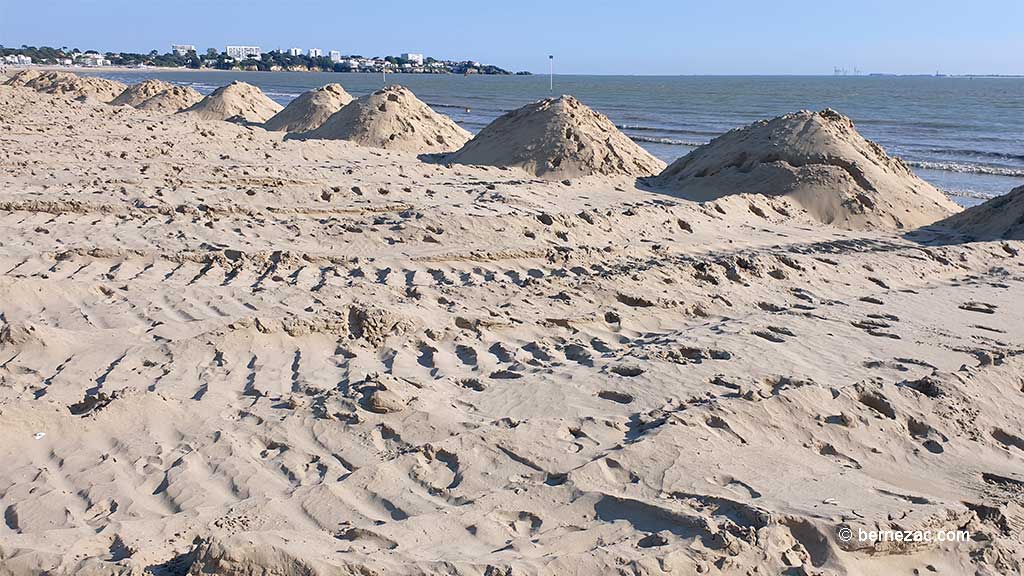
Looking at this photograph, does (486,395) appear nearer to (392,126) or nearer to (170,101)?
(392,126)

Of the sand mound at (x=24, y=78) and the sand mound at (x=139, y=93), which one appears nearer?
the sand mound at (x=139, y=93)

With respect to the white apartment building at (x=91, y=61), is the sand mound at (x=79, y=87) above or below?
below

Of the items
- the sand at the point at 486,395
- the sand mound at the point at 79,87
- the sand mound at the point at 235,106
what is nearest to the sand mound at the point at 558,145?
the sand at the point at 486,395

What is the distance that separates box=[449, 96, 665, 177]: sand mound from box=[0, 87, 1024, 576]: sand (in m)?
5.17

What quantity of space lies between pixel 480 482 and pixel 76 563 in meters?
1.50

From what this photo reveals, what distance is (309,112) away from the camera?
68.8ft

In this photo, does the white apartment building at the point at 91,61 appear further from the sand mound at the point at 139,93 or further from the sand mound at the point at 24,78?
the sand mound at the point at 139,93

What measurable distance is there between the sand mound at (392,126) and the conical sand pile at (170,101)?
9.64 m

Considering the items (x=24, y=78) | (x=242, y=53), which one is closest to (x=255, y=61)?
(x=242, y=53)

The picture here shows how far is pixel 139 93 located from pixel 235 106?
7.04 m

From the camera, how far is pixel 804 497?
3465 millimetres

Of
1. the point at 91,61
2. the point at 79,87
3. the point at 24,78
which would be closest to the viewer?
the point at 79,87

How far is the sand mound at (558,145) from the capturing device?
1384cm

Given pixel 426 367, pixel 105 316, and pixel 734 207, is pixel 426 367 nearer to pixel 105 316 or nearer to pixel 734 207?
pixel 105 316
